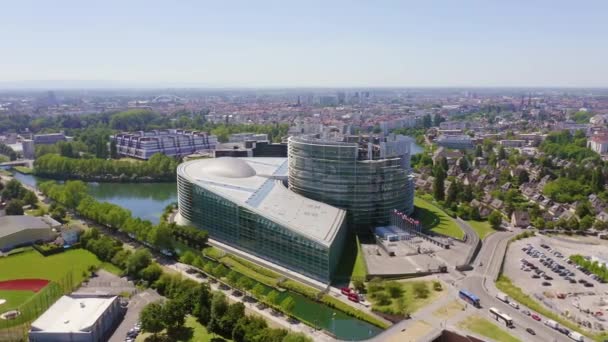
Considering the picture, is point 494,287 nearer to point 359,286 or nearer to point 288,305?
point 359,286

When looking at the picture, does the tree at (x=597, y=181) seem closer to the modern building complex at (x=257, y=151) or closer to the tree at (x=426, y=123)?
the modern building complex at (x=257, y=151)

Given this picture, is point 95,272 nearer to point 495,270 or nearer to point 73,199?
point 73,199

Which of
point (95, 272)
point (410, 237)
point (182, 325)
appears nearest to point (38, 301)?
point (95, 272)

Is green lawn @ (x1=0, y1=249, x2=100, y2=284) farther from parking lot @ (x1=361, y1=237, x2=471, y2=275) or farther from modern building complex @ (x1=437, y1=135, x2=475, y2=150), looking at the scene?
modern building complex @ (x1=437, y1=135, x2=475, y2=150)

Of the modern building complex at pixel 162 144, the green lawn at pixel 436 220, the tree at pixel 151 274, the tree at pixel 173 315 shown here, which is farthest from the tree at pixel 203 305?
the modern building complex at pixel 162 144

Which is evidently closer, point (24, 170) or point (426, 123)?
point (24, 170)

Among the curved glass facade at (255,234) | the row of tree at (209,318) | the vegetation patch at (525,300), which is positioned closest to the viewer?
the row of tree at (209,318)

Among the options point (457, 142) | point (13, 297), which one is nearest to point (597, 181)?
point (457, 142)
